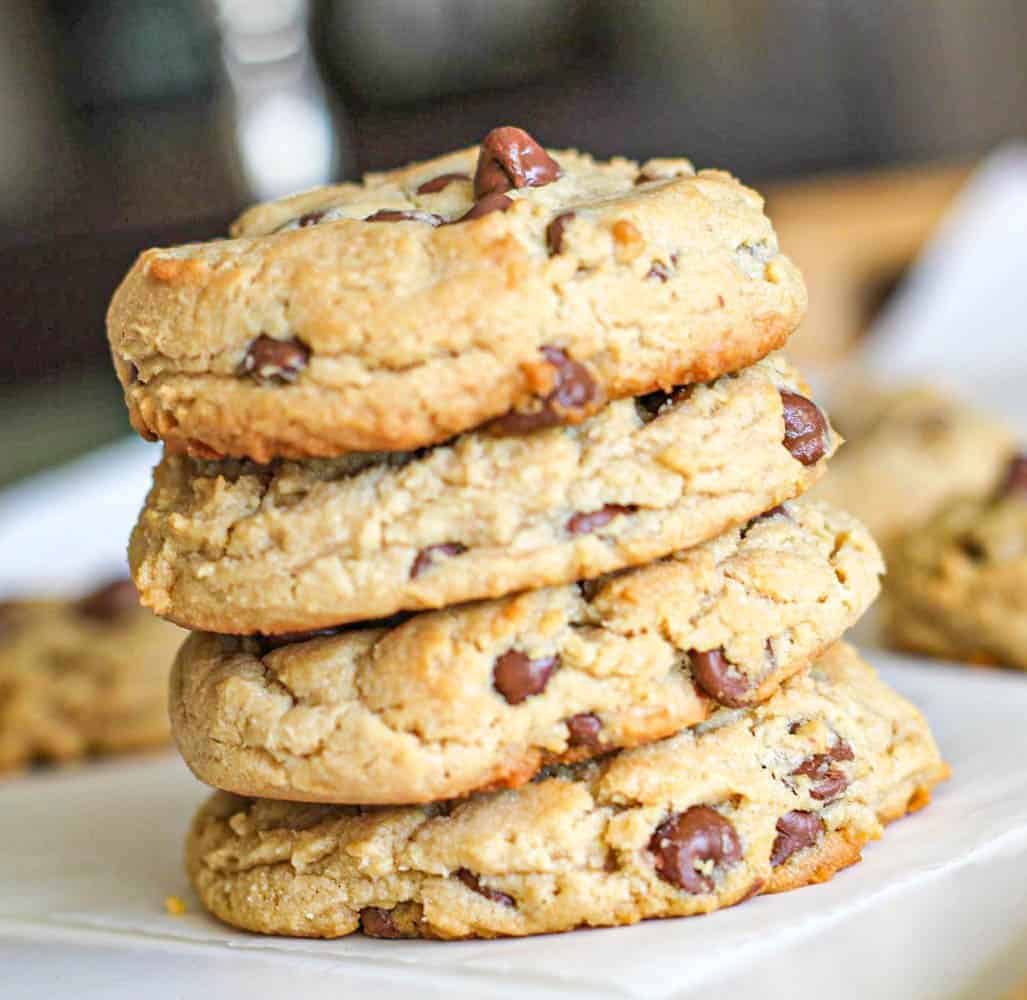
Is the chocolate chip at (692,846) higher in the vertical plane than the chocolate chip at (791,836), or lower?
higher

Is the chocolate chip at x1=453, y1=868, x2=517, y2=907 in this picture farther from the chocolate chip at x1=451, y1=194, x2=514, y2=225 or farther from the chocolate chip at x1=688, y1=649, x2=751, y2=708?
the chocolate chip at x1=451, y1=194, x2=514, y2=225

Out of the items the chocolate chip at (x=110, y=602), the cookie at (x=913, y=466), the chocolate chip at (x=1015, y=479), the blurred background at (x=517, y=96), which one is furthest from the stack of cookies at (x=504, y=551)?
the blurred background at (x=517, y=96)

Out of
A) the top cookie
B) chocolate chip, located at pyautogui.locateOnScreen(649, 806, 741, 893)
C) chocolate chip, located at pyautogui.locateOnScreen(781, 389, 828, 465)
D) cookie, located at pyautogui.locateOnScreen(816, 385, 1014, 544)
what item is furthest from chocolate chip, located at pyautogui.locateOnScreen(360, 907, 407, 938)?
cookie, located at pyautogui.locateOnScreen(816, 385, 1014, 544)

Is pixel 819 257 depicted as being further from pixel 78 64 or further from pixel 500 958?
pixel 500 958

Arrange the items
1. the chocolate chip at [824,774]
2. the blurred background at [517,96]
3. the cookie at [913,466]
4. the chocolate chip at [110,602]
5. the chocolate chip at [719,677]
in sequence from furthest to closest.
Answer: the blurred background at [517,96], the cookie at [913,466], the chocolate chip at [110,602], the chocolate chip at [824,774], the chocolate chip at [719,677]

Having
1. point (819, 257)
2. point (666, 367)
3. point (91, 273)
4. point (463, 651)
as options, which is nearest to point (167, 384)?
point (463, 651)

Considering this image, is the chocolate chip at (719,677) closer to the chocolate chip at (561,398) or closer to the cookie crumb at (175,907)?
the chocolate chip at (561,398)
